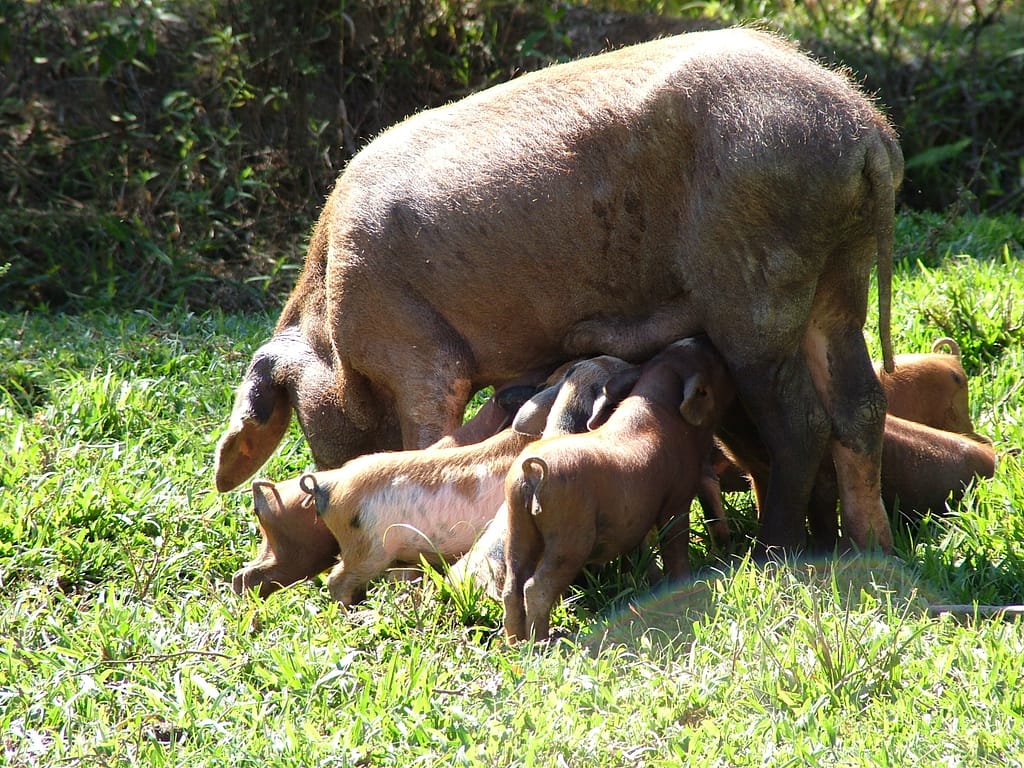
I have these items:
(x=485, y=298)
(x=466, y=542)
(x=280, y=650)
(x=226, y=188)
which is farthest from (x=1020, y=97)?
(x=280, y=650)

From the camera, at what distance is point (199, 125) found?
32.1 ft

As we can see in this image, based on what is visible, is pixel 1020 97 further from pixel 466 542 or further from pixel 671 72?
pixel 466 542

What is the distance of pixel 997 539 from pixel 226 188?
6195 mm

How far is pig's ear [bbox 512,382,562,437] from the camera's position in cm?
486

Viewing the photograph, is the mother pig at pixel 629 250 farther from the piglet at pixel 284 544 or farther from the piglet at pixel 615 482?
the piglet at pixel 284 544

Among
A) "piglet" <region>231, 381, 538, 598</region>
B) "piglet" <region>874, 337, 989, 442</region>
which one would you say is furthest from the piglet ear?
"piglet" <region>231, 381, 538, 598</region>

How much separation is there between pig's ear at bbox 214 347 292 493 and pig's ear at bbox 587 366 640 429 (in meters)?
1.60

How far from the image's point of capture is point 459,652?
434 centimetres

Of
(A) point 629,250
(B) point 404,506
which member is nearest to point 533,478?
(B) point 404,506

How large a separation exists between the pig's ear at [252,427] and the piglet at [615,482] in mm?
1630

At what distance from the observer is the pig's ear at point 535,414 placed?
4.86 metres

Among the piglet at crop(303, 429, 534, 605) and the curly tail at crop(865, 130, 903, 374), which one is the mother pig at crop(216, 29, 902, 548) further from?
the piglet at crop(303, 429, 534, 605)

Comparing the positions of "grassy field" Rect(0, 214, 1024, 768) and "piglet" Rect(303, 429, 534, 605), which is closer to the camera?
"grassy field" Rect(0, 214, 1024, 768)

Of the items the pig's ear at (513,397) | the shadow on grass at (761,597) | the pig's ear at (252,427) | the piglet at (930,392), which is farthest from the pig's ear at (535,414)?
the piglet at (930,392)
